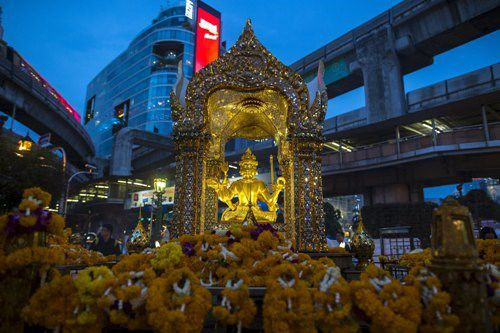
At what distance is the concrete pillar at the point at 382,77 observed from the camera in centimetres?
2122

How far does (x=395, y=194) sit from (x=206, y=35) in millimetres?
27798

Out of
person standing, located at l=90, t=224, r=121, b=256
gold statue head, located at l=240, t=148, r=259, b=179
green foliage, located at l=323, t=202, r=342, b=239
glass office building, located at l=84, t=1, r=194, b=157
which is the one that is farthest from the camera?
glass office building, located at l=84, t=1, r=194, b=157

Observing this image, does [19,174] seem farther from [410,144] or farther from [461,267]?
[410,144]

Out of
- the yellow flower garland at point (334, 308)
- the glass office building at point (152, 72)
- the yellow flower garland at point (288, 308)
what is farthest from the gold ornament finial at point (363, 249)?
the glass office building at point (152, 72)

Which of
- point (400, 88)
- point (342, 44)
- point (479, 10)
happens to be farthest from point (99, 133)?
point (479, 10)

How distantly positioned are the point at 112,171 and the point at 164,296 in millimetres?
30859

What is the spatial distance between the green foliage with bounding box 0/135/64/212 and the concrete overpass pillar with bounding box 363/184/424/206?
60.9 ft

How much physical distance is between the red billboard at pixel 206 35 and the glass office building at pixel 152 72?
20.2 m

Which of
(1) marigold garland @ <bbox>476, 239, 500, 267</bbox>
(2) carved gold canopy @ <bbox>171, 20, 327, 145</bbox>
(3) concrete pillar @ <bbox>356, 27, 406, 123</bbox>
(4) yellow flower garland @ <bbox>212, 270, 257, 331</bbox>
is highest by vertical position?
(3) concrete pillar @ <bbox>356, 27, 406, 123</bbox>

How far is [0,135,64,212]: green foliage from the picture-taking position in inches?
416

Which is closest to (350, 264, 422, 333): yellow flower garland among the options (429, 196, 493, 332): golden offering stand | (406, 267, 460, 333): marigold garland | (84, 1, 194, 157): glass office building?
(406, 267, 460, 333): marigold garland

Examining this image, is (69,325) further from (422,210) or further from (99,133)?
(99,133)

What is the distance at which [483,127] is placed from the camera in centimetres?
1425

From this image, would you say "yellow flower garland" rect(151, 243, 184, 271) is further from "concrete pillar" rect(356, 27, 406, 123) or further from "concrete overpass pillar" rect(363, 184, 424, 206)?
"concrete pillar" rect(356, 27, 406, 123)
